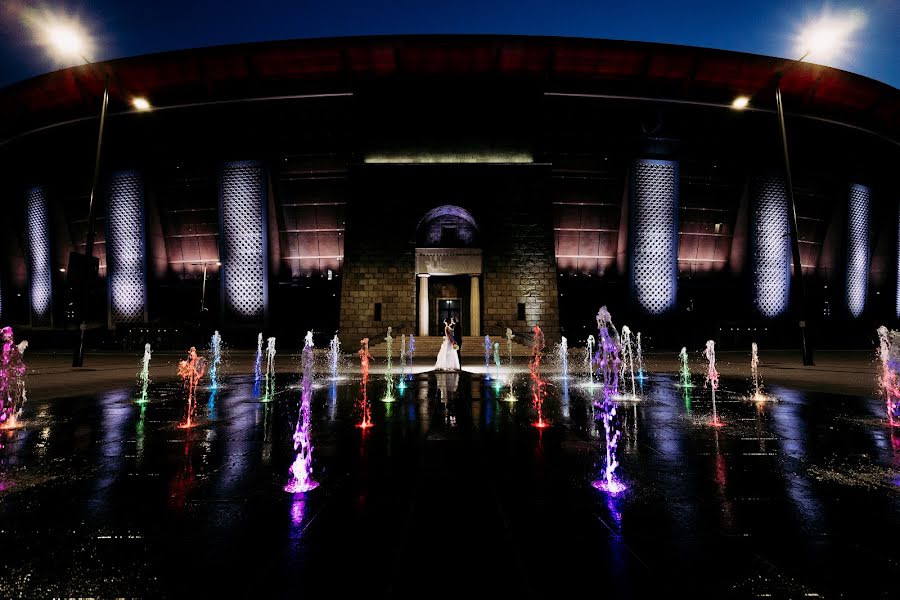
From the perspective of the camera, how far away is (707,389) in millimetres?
10148

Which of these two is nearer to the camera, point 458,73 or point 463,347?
point 463,347

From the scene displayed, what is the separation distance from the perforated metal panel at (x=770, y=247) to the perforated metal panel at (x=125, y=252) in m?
39.4

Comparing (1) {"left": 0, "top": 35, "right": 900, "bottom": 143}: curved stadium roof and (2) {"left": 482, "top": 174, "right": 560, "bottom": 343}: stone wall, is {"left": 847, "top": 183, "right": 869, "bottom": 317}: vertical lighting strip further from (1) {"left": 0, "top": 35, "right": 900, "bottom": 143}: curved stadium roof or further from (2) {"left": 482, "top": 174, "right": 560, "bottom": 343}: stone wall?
(2) {"left": 482, "top": 174, "right": 560, "bottom": 343}: stone wall

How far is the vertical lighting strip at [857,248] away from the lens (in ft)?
98.0

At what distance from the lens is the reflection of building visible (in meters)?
25.4

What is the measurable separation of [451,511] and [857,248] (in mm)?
39271

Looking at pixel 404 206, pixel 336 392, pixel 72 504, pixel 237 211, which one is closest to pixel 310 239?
pixel 237 211

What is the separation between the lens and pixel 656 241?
2777 cm

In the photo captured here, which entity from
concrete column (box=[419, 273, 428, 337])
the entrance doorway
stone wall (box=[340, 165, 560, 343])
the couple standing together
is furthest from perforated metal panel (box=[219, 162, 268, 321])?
the couple standing together

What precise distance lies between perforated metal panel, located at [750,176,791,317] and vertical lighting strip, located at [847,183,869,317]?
5570 millimetres

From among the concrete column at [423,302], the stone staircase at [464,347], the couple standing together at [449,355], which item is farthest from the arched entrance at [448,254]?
the couple standing together at [449,355]

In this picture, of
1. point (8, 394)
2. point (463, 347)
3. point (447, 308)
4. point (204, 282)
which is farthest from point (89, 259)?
point (447, 308)

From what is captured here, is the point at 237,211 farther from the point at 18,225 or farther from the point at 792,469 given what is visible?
the point at 792,469

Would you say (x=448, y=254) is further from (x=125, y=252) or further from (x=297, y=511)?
(x=297, y=511)
